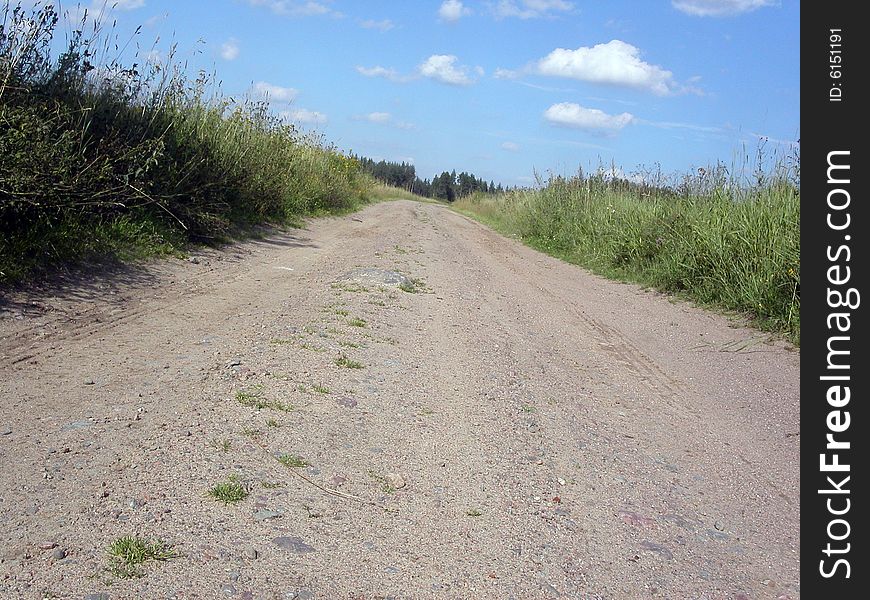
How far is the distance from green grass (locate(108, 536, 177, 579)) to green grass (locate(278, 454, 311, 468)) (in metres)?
0.92

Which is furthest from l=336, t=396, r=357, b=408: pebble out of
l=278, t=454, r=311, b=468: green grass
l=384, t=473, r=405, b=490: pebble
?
l=384, t=473, r=405, b=490: pebble

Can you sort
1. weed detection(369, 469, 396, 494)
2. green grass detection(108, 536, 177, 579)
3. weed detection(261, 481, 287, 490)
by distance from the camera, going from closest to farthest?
1. green grass detection(108, 536, 177, 579)
2. weed detection(261, 481, 287, 490)
3. weed detection(369, 469, 396, 494)

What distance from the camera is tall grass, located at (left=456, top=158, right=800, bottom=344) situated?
9.17 m

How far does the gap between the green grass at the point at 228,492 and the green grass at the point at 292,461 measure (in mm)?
354

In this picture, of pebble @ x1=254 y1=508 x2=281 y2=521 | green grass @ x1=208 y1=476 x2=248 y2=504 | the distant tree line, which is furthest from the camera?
the distant tree line

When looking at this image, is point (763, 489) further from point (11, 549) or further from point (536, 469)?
point (11, 549)

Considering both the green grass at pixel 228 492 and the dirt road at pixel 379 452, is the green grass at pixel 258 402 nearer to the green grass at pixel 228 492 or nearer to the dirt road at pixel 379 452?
the dirt road at pixel 379 452

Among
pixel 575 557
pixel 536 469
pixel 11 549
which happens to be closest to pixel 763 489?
pixel 536 469

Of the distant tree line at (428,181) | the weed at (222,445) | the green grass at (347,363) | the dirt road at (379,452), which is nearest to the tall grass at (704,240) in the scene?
the dirt road at (379,452)

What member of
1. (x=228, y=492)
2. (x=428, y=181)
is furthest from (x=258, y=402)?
(x=428, y=181)

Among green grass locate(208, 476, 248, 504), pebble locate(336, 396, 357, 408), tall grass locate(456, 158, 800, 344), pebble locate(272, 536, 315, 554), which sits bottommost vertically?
pebble locate(272, 536, 315, 554)

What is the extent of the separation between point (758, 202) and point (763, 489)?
756 centimetres

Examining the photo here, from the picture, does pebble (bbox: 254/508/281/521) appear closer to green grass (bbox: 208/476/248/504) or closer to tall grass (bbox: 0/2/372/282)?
green grass (bbox: 208/476/248/504)

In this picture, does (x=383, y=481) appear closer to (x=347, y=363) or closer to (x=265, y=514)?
(x=265, y=514)
